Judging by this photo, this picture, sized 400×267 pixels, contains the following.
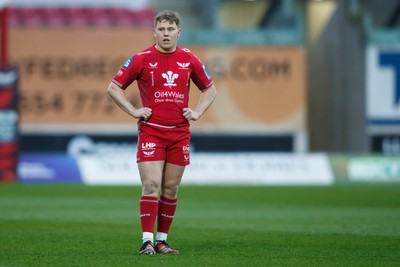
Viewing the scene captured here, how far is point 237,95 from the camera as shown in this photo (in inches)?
1086

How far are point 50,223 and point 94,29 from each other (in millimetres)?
14728

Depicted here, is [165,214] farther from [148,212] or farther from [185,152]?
[185,152]

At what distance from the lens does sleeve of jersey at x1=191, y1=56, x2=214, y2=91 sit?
927 cm

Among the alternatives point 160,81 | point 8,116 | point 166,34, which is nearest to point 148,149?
point 160,81

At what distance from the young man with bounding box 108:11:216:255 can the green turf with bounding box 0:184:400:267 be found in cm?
64

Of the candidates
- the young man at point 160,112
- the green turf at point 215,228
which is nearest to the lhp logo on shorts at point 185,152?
the young man at point 160,112

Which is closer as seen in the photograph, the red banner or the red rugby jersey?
the red rugby jersey

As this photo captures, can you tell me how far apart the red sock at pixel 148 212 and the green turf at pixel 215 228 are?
0.31 meters

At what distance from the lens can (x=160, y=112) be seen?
29.5 feet

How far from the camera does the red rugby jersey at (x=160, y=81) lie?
9.01 meters

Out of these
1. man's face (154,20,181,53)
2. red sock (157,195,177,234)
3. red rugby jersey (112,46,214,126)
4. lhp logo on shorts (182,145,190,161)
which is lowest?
red sock (157,195,177,234)

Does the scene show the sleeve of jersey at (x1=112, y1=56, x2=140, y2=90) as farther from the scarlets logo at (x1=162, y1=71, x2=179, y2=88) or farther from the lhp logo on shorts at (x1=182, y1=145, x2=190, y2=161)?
the lhp logo on shorts at (x1=182, y1=145, x2=190, y2=161)

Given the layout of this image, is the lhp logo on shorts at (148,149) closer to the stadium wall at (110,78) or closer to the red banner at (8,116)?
the red banner at (8,116)

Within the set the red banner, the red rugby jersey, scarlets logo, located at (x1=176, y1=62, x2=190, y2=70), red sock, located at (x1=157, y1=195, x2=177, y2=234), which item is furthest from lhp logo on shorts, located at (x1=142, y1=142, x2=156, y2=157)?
the red banner
